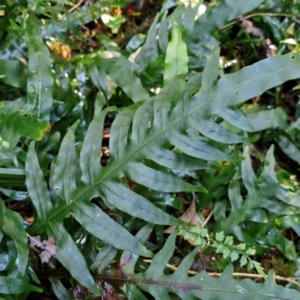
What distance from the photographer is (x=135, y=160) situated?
1.25 metres

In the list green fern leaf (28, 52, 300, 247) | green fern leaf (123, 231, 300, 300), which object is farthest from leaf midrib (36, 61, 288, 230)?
green fern leaf (123, 231, 300, 300)

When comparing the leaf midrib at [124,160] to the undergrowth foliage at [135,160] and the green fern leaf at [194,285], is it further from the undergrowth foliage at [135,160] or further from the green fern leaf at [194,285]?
the green fern leaf at [194,285]

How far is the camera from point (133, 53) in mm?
A: 1731

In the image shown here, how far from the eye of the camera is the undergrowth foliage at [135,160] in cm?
121

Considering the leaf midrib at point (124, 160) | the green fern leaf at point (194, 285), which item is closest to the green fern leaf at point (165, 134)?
the leaf midrib at point (124, 160)

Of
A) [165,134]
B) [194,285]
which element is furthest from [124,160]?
[194,285]

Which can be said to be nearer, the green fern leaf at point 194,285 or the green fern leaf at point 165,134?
the green fern leaf at point 165,134

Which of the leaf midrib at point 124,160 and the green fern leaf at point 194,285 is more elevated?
the leaf midrib at point 124,160

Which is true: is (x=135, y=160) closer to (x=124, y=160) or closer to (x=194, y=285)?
(x=124, y=160)

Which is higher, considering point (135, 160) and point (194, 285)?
point (135, 160)

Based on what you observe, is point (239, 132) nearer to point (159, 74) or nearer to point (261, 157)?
point (261, 157)

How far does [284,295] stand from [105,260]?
0.56 meters

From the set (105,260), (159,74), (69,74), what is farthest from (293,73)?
(69,74)

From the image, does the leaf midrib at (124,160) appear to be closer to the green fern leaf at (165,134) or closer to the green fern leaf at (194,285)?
the green fern leaf at (165,134)
